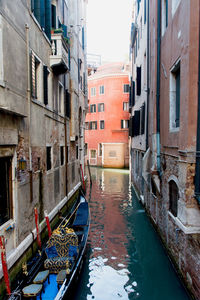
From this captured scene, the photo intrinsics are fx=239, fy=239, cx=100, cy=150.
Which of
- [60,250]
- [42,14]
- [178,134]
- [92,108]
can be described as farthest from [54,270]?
[92,108]

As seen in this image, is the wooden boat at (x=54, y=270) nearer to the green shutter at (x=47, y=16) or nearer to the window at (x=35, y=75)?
the window at (x=35, y=75)

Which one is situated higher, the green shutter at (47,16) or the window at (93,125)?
the green shutter at (47,16)

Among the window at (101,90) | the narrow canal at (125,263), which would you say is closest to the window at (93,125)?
the window at (101,90)

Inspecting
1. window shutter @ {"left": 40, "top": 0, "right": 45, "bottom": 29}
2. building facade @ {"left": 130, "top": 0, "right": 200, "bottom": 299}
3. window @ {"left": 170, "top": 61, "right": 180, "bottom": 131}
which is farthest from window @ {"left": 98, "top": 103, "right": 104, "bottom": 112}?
window @ {"left": 170, "top": 61, "right": 180, "bottom": 131}

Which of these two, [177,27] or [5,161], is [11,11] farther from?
[177,27]

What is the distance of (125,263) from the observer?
6535mm

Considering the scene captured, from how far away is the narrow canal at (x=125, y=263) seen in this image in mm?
5207

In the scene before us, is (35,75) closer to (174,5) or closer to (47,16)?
(47,16)

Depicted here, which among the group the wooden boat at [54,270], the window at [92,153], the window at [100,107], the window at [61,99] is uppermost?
the window at [100,107]

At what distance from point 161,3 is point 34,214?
6.95 m

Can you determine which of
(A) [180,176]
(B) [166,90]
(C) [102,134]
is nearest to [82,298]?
(A) [180,176]

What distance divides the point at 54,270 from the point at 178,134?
3991mm

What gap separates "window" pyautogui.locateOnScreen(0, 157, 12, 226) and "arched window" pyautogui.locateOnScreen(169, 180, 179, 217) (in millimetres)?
3752

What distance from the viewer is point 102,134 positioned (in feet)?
88.6
